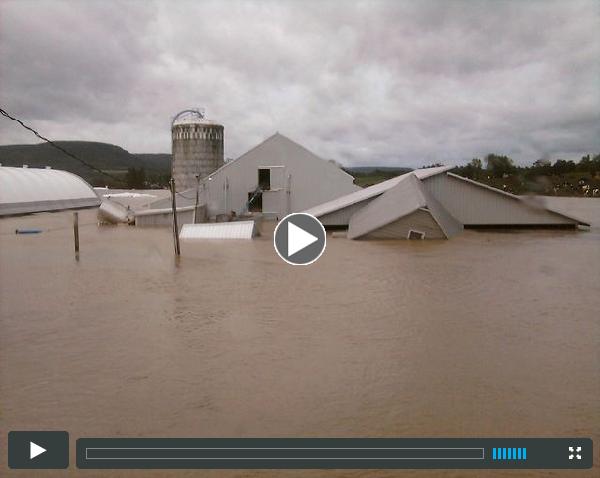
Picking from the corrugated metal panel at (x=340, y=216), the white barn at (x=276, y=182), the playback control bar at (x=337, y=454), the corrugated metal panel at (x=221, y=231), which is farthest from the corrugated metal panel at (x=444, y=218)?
the playback control bar at (x=337, y=454)

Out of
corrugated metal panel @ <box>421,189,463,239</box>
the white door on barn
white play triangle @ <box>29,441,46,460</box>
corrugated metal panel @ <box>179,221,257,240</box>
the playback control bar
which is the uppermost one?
the white door on barn

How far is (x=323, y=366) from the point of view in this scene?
10.7 m

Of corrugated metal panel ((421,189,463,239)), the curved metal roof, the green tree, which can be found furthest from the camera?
the green tree

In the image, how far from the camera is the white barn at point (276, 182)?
4806cm

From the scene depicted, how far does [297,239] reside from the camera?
1422cm

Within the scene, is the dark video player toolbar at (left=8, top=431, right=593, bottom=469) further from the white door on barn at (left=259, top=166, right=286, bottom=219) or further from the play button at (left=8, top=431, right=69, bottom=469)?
the white door on barn at (left=259, top=166, right=286, bottom=219)

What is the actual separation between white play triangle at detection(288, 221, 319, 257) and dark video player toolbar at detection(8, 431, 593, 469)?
7015 millimetres

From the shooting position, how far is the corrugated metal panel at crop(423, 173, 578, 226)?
40250 mm

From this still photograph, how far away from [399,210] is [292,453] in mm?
29214

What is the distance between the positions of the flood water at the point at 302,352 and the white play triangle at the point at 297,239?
1912 millimetres

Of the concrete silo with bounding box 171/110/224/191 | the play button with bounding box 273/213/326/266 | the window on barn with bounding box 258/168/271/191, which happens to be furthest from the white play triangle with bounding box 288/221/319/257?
the concrete silo with bounding box 171/110/224/191

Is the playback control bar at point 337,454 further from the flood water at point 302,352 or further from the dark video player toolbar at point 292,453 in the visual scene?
the flood water at point 302,352

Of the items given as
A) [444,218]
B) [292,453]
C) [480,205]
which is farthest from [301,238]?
[480,205]

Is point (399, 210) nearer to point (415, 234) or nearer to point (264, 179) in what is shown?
point (415, 234)
